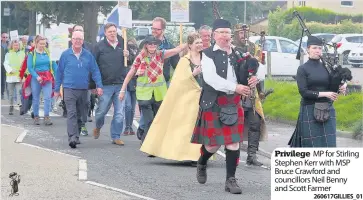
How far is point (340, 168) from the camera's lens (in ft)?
23.5

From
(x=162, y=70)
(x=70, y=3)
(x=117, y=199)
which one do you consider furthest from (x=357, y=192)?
(x=70, y=3)

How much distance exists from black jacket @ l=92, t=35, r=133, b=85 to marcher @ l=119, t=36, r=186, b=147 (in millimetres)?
992

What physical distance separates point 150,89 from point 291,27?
93.5ft

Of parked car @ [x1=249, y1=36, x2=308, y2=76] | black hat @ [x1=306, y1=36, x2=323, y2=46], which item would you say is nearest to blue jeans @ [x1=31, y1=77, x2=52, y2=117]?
black hat @ [x1=306, y1=36, x2=323, y2=46]

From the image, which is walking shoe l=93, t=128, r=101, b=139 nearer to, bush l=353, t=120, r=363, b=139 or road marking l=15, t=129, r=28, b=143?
road marking l=15, t=129, r=28, b=143

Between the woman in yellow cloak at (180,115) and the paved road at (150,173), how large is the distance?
0.65 ft

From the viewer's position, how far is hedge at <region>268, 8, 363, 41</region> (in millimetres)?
40812

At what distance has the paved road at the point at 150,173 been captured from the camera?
10.6 m

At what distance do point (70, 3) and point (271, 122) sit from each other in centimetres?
2071

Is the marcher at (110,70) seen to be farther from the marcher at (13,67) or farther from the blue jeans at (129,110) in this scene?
the marcher at (13,67)

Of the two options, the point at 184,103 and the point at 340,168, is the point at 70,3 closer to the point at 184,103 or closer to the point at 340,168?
the point at 184,103

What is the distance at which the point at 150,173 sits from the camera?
12.1 m

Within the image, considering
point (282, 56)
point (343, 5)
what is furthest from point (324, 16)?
point (282, 56)

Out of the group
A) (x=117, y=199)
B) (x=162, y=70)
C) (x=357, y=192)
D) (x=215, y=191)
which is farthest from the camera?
(x=162, y=70)
